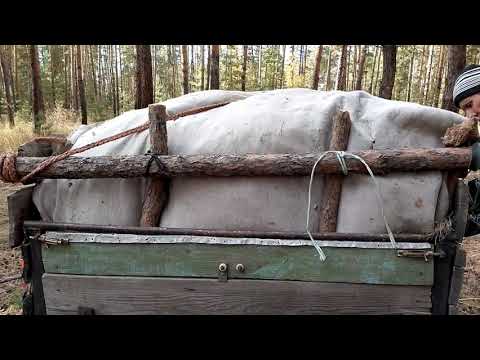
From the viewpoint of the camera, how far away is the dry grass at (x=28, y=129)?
996 centimetres

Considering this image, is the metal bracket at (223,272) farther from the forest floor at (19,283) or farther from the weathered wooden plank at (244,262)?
the forest floor at (19,283)

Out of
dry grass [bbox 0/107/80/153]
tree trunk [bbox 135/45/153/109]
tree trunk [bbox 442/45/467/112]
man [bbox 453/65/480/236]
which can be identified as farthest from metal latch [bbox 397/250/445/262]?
tree trunk [bbox 135/45/153/109]

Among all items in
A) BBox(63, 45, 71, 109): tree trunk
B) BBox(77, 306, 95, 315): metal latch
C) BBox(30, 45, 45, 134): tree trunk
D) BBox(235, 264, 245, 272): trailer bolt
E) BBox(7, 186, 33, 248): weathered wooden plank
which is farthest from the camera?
BBox(63, 45, 71, 109): tree trunk

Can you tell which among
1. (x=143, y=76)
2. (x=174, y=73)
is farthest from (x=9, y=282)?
(x=174, y=73)

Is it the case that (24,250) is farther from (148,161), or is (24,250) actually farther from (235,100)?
(235,100)

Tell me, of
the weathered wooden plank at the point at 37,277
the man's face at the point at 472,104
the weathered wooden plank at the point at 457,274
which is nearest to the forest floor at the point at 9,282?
the weathered wooden plank at the point at 37,277

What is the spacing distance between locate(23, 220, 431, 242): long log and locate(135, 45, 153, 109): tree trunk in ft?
22.2

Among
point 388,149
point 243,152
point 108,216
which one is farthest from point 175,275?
point 388,149

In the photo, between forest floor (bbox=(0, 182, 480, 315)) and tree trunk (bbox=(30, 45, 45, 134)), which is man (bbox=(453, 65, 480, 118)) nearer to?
forest floor (bbox=(0, 182, 480, 315))

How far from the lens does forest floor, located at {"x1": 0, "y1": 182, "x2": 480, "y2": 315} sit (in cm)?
325

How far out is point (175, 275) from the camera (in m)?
1.79

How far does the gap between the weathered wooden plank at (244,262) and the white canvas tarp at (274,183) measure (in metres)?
0.18

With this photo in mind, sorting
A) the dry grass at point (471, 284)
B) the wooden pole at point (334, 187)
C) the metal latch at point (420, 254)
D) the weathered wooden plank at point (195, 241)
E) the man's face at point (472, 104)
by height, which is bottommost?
the dry grass at point (471, 284)

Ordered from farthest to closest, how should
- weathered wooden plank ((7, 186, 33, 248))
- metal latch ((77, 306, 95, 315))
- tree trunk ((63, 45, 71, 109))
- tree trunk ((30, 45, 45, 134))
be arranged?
tree trunk ((63, 45, 71, 109)) < tree trunk ((30, 45, 45, 134)) < weathered wooden plank ((7, 186, 33, 248)) < metal latch ((77, 306, 95, 315))
